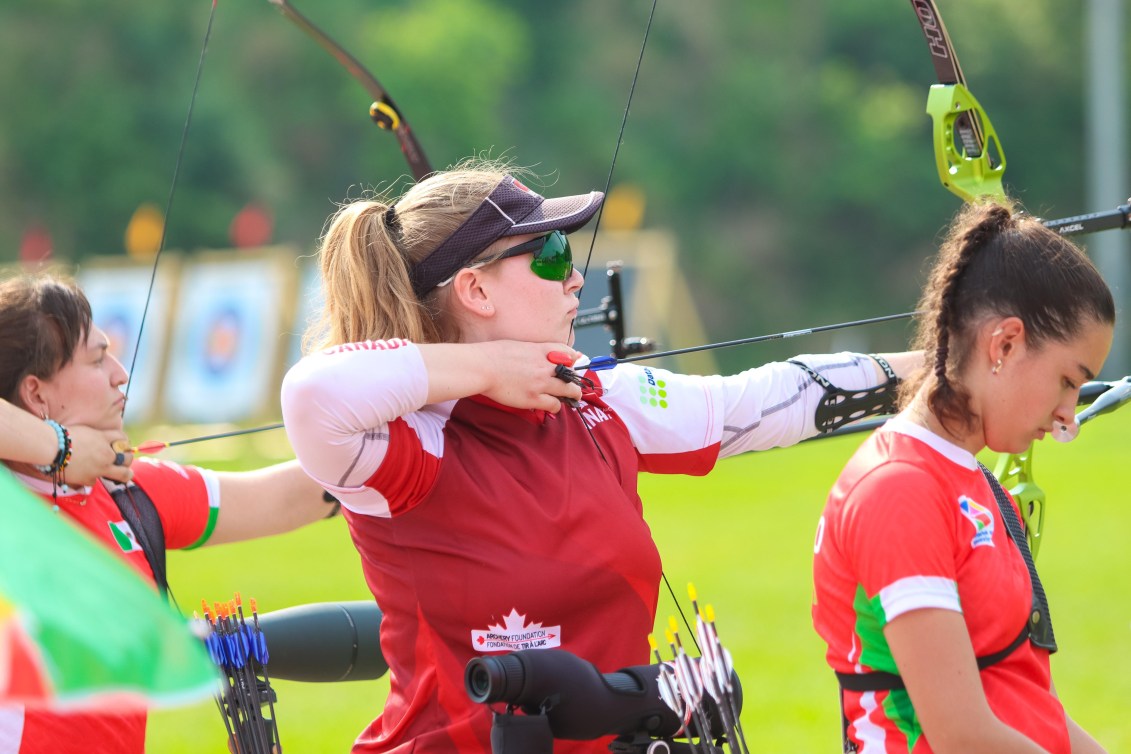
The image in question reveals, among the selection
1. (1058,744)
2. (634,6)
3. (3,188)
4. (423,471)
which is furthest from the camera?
(634,6)

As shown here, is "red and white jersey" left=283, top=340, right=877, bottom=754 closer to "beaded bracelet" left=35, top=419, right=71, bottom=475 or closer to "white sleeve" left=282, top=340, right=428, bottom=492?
"white sleeve" left=282, top=340, right=428, bottom=492

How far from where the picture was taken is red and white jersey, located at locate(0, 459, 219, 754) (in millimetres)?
2055

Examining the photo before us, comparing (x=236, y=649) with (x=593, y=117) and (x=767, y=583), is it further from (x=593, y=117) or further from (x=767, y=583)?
(x=593, y=117)

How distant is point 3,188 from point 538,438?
930 inches

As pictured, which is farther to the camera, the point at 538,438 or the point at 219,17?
the point at 219,17

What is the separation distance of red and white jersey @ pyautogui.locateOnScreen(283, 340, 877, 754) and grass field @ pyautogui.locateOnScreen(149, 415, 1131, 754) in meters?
2.63

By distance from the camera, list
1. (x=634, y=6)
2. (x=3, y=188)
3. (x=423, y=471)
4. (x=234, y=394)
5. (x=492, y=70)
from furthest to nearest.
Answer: (x=634, y=6)
(x=492, y=70)
(x=3, y=188)
(x=234, y=394)
(x=423, y=471)

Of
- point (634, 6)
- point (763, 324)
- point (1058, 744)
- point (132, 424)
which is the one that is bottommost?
point (1058, 744)

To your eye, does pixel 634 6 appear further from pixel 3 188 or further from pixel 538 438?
pixel 538 438

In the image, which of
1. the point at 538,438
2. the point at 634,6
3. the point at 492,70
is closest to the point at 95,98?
the point at 492,70

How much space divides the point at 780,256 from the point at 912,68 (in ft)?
19.0

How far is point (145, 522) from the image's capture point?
2.34 metres

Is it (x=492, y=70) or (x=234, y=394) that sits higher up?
(x=492, y=70)

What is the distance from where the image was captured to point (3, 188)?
2372cm
